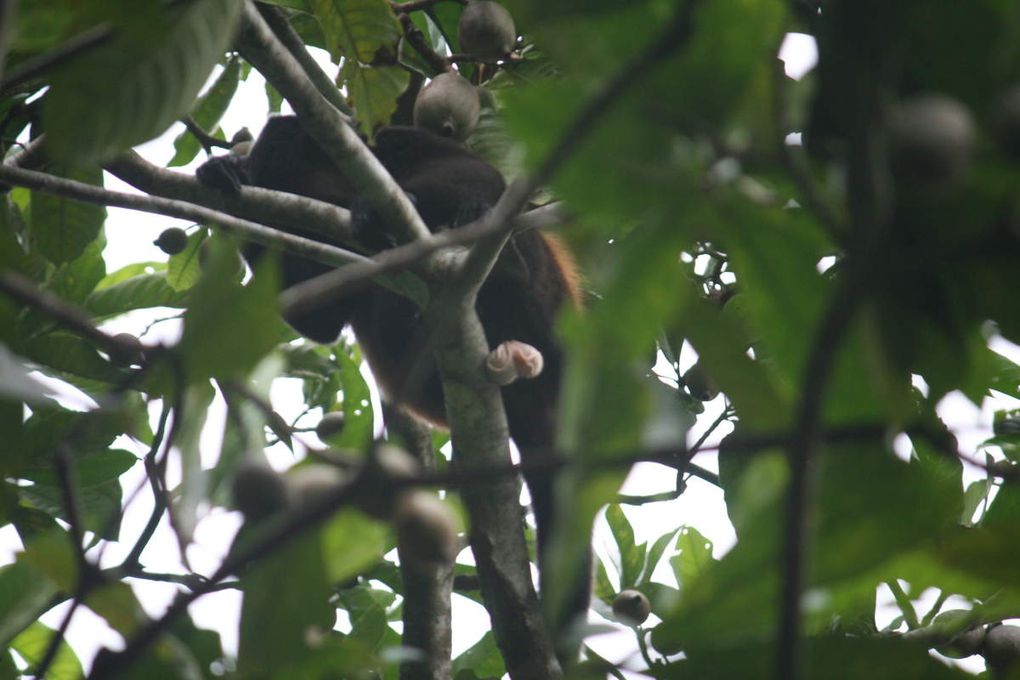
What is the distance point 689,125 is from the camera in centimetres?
77

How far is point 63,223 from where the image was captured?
9.83 feet

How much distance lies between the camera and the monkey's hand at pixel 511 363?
273 centimetres

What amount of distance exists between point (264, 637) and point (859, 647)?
462 millimetres

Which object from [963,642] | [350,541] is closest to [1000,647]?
[963,642]

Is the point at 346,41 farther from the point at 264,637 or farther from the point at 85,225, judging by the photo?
the point at 264,637

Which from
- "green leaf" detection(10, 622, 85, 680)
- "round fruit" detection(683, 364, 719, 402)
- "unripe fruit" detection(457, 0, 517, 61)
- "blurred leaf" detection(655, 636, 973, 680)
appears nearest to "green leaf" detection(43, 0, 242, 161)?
"blurred leaf" detection(655, 636, 973, 680)

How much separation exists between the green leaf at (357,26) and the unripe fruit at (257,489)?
80.0 inches

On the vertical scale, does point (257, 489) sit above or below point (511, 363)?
below

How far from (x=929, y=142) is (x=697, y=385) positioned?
2.89 m

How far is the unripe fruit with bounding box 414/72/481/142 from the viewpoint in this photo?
311 centimetres

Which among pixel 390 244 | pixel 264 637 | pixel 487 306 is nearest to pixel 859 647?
pixel 264 637

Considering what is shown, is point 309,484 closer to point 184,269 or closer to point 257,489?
point 257,489

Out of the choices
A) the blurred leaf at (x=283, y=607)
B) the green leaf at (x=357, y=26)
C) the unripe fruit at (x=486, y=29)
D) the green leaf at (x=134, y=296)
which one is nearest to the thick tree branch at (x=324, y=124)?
the green leaf at (x=357, y=26)

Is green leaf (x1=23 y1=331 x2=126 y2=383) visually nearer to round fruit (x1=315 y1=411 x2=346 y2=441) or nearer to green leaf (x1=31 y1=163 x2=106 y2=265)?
green leaf (x1=31 y1=163 x2=106 y2=265)
